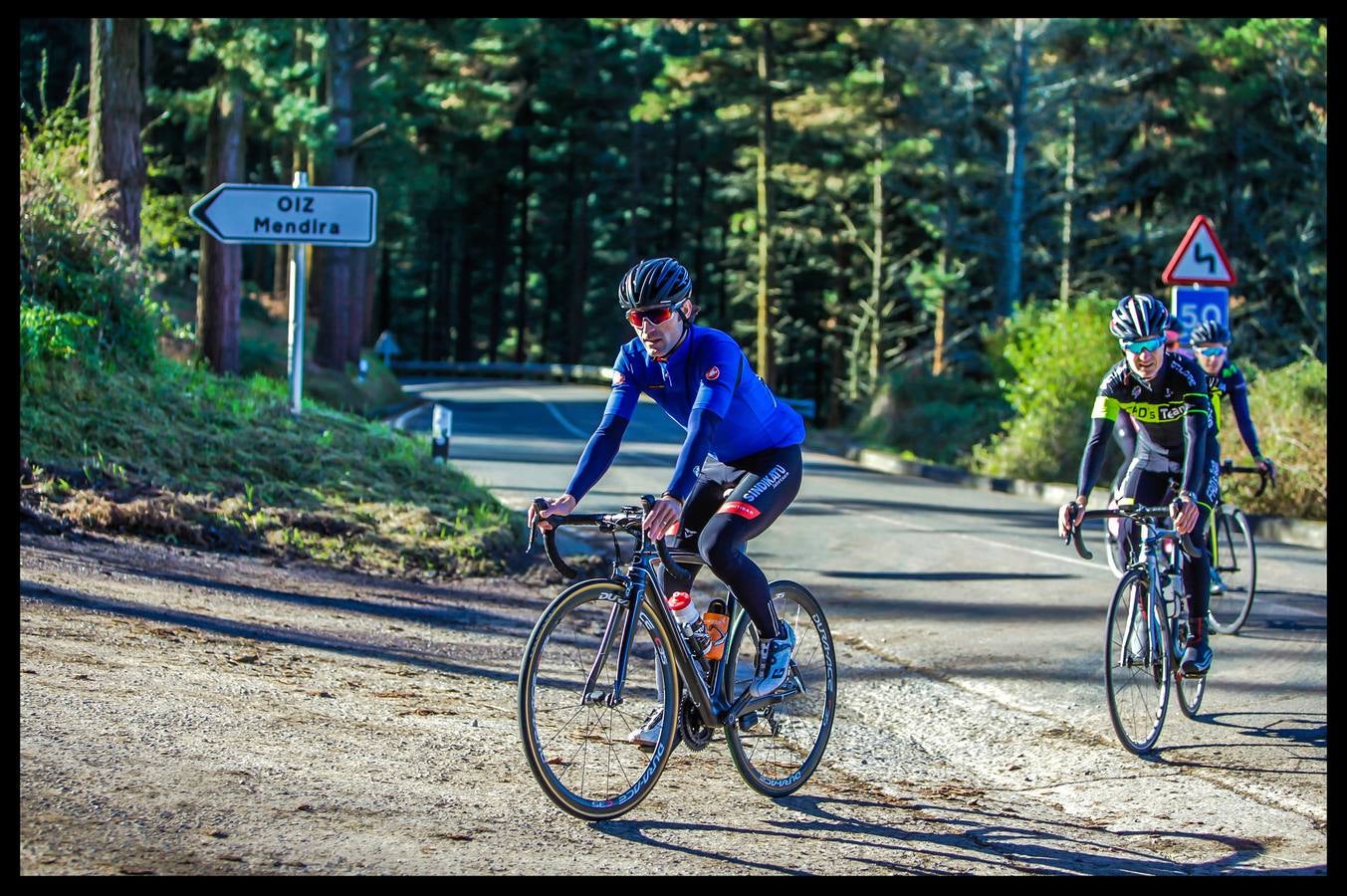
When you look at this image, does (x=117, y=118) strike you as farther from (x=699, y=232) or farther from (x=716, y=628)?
(x=699, y=232)

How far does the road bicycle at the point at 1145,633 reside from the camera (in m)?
7.48

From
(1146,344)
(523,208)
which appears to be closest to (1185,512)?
(1146,344)

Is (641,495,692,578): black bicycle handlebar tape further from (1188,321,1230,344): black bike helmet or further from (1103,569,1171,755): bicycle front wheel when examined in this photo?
(1188,321,1230,344): black bike helmet

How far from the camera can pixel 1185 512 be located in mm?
7375

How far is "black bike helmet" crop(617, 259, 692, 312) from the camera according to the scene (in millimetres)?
5809

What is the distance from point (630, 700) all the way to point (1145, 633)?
9.27 feet

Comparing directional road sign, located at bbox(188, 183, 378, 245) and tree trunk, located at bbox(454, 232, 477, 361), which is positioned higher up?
tree trunk, located at bbox(454, 232, 477, 361)

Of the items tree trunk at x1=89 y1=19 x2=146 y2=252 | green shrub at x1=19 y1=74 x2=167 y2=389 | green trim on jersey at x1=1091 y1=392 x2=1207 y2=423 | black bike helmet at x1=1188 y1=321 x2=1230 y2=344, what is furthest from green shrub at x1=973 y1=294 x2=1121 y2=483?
green trim on jersey at x1=1091 y1=392 x2=1207 y2=423

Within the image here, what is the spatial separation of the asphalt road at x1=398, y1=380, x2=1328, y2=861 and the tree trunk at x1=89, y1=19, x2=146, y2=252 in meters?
5.87

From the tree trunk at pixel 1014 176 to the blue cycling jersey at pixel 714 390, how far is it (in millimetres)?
28940

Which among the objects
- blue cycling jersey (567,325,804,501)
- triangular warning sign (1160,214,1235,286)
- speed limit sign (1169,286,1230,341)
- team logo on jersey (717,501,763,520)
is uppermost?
triangular warning sign (1160,214,1235,286)
